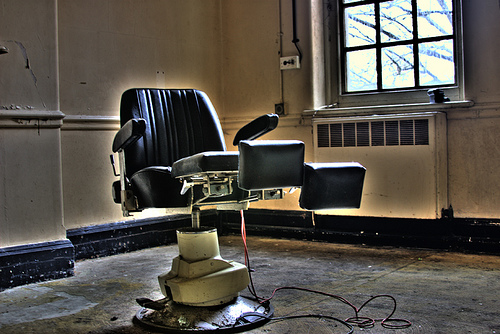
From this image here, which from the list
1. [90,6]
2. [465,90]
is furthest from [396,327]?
[90,6]

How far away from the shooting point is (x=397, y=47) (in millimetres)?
3953

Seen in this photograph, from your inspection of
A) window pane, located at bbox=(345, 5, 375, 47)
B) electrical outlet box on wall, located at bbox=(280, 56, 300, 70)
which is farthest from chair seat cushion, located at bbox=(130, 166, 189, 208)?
window pane, located at bbox=(345, 5, 375, 47)

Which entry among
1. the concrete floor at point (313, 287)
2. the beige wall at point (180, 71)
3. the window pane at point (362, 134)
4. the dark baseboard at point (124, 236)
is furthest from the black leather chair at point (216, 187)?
the window pane at point (362, 134)

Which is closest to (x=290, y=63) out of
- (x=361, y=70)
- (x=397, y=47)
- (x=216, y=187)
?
(x=361, y=70)

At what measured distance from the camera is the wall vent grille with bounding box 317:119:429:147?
11.8 feet

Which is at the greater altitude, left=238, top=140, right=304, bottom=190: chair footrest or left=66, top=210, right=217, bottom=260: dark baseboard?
left=238, top=140, right=304, bottom=190: chair footrest

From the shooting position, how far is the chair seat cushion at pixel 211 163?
1799 mm

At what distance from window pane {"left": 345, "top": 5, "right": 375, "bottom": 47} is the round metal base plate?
261 centimetres

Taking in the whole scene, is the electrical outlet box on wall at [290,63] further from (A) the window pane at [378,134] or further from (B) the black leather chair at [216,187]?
(B) the black leather chair at [216,187]

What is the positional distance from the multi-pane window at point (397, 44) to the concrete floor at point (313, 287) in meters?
1.30

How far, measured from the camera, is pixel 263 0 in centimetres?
434

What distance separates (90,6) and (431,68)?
2.50 metres

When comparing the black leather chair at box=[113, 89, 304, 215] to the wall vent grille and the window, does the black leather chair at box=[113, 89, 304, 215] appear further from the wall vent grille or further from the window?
the window

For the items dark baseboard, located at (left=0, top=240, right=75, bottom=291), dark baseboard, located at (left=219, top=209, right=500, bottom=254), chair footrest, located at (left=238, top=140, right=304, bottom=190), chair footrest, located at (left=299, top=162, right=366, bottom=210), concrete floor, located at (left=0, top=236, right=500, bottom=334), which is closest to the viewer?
chair footrest, located at (left=238, top=140, right=304, bottom=190)
